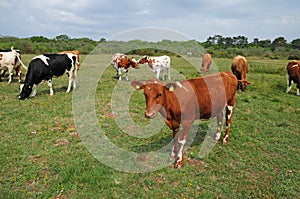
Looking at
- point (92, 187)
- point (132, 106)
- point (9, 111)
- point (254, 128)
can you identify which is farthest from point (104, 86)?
point (92, 187)

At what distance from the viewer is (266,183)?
181 inches

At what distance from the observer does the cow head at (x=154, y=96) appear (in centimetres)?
444

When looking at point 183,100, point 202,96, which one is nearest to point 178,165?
point 183,100

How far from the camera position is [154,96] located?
452 centimetres

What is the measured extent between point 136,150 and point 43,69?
641 cm

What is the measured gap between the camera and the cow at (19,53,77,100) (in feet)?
31.6

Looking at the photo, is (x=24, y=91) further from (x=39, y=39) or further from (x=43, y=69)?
(x=39, y=39)

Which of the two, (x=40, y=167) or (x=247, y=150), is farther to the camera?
(x=247, y=150)

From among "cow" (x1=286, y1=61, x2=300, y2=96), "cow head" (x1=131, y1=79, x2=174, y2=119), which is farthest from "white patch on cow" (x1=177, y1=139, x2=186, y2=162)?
"cow" (x1=286, y1=61, x2=300, y2=96)

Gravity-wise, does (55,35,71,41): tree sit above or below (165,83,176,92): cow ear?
above

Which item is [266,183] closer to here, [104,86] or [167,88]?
[167,88]

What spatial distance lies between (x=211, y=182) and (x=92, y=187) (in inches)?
90.7

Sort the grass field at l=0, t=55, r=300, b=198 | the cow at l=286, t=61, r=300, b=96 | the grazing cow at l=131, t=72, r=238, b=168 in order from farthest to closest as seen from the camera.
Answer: the cow at l=286, t=61, r=300, b=96 < the grazing cow at l=131, t=72, r=238, b=168 < the grass field at l=0, t=55, r=300, b=198

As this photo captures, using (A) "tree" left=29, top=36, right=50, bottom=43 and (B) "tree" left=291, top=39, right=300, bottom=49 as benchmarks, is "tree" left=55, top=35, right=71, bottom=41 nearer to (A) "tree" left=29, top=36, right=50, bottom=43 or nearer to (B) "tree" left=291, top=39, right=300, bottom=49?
(A) "tree" left=29, top=36, right=50, bottom=43
